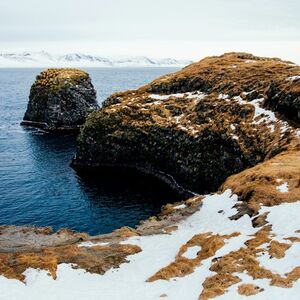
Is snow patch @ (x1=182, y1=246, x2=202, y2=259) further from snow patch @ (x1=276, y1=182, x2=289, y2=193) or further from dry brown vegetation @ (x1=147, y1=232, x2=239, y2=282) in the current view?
snow patch @ (x1=276, y1=182, x2=289, y2=193)

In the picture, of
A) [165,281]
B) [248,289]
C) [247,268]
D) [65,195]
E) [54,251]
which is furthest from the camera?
[65,195]

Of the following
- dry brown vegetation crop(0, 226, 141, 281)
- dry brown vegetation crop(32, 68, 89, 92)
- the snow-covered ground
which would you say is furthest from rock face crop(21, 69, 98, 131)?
the snow-covered ground

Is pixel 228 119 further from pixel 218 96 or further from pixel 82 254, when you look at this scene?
pixel 82 254

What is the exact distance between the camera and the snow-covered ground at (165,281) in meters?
32.0

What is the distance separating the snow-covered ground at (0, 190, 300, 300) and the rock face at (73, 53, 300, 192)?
97.2 feet

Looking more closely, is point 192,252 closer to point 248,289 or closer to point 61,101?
point 248,289

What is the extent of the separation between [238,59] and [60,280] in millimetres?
105841

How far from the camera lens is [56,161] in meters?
104

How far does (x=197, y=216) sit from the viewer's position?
50812 millimetres

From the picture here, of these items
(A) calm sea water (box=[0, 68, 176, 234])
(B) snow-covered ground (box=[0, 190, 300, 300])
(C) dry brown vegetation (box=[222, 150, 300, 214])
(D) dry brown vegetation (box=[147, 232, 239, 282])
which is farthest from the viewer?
(A) calm sea water (box=[0, 68, 176, 234])

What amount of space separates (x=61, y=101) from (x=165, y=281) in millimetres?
120171

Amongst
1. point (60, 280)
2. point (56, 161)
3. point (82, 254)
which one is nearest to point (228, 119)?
point (56, 161)

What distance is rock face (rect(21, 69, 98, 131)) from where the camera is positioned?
481ft

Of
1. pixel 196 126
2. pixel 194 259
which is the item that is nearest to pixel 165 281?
pixel 194 259
